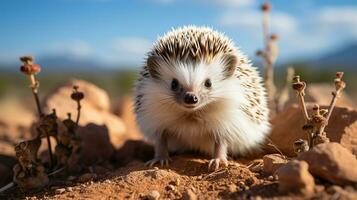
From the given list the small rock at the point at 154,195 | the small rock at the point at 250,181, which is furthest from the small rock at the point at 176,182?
the small rock at the point at 250,181

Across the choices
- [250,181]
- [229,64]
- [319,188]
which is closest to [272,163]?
[250,181]

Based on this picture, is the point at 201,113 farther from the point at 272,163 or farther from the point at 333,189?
the point at 333,189

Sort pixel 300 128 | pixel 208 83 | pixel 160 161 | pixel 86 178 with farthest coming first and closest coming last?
pixel 300 128 → pixel 160 161 → pixel 86 178 → pixel 208 83

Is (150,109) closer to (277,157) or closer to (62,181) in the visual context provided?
(62,181)

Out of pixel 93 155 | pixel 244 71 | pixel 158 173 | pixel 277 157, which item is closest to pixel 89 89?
pixel 93 155

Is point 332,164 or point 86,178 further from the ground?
point 332,164

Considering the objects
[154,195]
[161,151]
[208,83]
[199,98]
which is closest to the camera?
[154,195]
